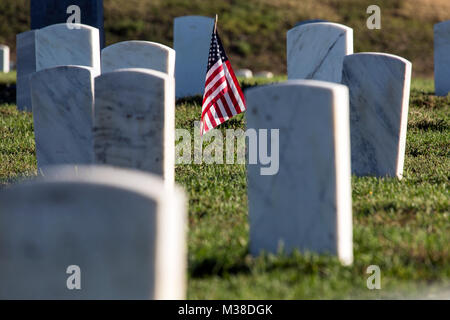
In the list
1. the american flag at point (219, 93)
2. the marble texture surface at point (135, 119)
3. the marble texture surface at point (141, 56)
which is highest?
the marble texture surface at point (141, 56)

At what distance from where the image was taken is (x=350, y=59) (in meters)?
6.86

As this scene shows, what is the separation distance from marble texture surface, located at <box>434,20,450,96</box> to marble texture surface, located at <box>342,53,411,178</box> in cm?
592

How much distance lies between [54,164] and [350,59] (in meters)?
3.06

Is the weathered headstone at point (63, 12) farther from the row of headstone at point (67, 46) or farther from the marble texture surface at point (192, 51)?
the row of headstone at point (67, 46)

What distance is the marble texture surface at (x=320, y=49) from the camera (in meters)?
9.61

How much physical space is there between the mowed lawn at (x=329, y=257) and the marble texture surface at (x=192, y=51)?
14.6 ft

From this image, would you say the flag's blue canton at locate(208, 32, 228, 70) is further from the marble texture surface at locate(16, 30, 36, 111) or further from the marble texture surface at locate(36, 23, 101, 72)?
the marble texture surface at locate(16, 30, 36, 111)

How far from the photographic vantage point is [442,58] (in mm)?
12406

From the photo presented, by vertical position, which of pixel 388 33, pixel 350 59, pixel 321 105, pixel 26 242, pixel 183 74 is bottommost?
pixel 26 242

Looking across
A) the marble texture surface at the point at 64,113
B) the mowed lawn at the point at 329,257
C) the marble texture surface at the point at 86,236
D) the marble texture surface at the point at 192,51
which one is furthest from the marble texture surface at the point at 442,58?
the marble texture surface at the point at 86,236

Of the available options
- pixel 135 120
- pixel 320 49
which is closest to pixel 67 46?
pixel 320 49

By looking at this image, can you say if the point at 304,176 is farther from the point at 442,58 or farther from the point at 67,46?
the point at 442,58
